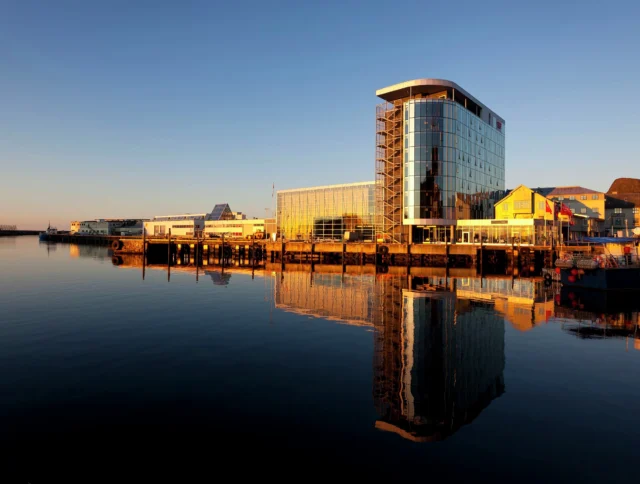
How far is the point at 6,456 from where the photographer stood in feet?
38.3

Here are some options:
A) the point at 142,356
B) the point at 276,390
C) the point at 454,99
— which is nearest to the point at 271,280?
the point at 142,356

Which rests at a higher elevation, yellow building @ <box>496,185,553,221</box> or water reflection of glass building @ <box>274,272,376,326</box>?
yellow building @ <box>496,185,553,221</box>

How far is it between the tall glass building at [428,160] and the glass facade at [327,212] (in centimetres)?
511

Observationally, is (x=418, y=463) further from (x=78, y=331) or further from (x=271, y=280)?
(x=271, y=280)

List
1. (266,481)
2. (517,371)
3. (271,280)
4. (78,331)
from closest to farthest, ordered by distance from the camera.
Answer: (266,481)
(517,371)
(78,331)
(271,280)

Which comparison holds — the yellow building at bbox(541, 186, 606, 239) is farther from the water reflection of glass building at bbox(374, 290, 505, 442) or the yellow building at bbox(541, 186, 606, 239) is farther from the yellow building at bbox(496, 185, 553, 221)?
the water reflection of glass building at bbox(374, 290, 505, 442)

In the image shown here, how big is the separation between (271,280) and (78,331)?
35.1 meters

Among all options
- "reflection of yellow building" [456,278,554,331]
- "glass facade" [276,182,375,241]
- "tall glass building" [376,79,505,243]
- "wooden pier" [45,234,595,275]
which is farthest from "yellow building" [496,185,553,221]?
"reflection of yellow building" [456,278,554,331]

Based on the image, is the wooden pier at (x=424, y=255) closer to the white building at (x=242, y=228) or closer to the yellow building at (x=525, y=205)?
the yellow building at (x=525, y=205)

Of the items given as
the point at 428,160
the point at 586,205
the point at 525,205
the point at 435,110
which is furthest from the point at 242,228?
the point at 586,205

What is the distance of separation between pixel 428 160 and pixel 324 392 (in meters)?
86.9

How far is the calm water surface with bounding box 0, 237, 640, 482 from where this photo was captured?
11.8 m

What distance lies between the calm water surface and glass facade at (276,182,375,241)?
76.4 meters

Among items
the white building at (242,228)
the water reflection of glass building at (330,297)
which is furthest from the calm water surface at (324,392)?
the white building at (242,228)
